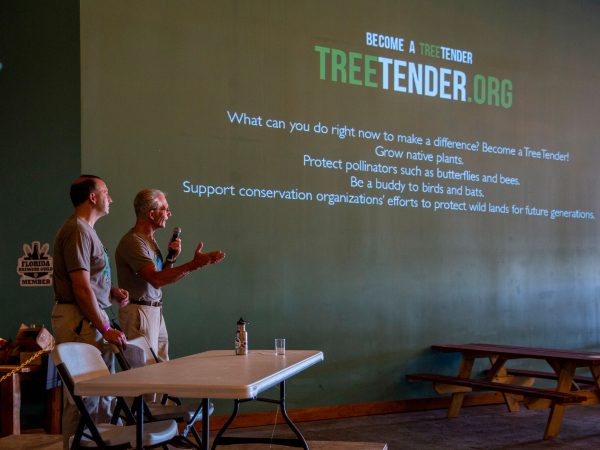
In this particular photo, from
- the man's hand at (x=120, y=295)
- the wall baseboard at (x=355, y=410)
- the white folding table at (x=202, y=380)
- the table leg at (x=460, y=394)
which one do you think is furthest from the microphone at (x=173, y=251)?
the table leg at (x=460, y=394)

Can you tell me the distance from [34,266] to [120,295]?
1.37 meters

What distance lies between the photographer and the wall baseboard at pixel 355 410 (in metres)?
5.41

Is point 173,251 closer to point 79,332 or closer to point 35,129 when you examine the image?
point 79,332

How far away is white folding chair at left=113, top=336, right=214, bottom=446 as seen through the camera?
11.4 feet

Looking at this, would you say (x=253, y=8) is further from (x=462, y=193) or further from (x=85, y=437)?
(x=85, y=437)

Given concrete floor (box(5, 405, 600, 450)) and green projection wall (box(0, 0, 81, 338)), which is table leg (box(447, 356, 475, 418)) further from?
green projection wall (box(0, 0, 81, 338))

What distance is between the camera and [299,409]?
18.7 ft

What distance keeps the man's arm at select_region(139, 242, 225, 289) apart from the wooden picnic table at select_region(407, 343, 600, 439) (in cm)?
277

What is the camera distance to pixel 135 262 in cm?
401

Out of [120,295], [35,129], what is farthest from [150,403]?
[35,129]

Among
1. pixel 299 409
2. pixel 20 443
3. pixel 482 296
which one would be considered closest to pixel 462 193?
pixel 482 296

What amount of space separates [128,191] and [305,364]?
90.4 inches

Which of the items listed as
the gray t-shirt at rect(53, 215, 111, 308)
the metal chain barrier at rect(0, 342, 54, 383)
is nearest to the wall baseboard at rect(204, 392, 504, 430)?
the metal chain barrier at rect(0, 342, 54, 383)

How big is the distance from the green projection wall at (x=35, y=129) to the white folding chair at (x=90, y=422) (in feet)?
6.44
